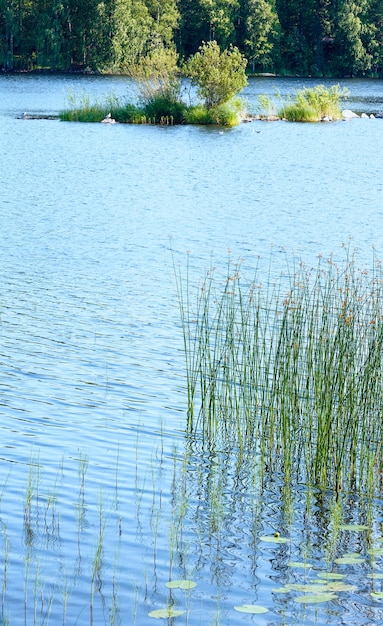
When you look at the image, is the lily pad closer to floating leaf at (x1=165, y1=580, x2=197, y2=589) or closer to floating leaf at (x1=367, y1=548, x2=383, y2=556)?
floating leaf at (x1=367, y1=548, x2=383, y2=556)

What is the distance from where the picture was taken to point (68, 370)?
337 inches

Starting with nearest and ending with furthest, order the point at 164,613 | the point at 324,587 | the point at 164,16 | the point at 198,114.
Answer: the point at 164,613 → the point at 324,587 → the point at 198,114 → the point at 164,16

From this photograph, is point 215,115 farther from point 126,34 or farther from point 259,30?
point 259,30

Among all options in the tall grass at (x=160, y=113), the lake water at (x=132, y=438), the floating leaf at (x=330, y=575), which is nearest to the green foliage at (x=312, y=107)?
the tall grass at (x=160, y=113)

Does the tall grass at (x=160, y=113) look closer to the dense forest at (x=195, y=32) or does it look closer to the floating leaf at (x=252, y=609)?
the floating leaf at (x=252, y=609)

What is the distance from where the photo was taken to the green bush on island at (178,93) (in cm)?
3562

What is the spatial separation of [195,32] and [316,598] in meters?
77.5

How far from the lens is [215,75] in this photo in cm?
3538

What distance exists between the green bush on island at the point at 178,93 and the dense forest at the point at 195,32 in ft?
110

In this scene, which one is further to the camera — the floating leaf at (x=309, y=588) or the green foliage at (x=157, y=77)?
the green foliage at (x=157, y=77)

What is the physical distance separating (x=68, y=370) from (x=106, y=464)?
2.25 m

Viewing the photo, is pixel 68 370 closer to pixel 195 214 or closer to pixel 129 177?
pixel 195 214

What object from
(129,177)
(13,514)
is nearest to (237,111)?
(129,177)

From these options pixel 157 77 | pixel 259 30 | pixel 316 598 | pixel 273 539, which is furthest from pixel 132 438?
pixel 259 30
